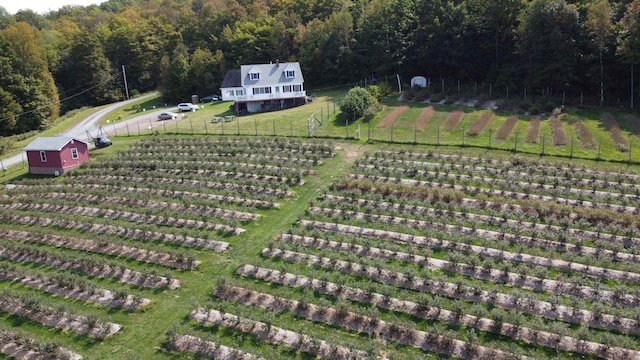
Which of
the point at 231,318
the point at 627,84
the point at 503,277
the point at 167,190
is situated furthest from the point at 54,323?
the point at 627,84

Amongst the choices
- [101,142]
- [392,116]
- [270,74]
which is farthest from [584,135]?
[101,142]

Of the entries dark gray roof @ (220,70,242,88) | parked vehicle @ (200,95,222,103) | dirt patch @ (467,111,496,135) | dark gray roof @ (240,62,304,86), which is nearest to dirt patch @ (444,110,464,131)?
dirt patch @ (467,111,496,135)

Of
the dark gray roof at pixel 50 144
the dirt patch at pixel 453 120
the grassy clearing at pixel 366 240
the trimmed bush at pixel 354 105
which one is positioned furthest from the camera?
the trimmed bush at pixel 354 105

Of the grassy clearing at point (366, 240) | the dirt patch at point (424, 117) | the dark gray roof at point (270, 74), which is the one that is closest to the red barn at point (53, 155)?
the grassy clearing at point (366, 240)

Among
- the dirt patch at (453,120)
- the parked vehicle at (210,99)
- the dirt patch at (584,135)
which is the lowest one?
the dirt patch at (584,135)

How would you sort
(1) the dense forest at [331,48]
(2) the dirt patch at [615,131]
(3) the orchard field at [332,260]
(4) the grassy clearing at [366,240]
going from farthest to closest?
(1) the dense forest at [331,48]
(2) the dirt patch at [615,131]
(4) the grassy clearing at [366,240]
(3) the orchard field at [332,260]

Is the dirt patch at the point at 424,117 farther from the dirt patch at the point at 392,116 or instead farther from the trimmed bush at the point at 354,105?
the trimmed bush at the point at 354,105
